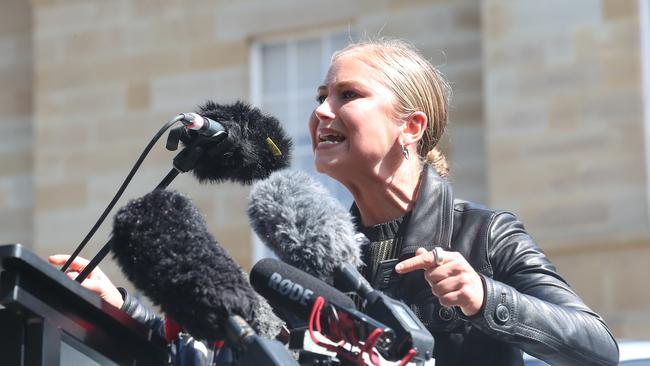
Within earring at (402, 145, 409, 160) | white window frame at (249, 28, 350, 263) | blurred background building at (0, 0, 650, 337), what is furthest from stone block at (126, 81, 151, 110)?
earring at (402, 145, 409, 160)

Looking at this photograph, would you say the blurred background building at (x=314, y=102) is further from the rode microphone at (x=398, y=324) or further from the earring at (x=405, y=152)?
the rode microphone at (x=398, y=324)

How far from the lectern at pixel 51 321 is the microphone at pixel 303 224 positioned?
1.20ft

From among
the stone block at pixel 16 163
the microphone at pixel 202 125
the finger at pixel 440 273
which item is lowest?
the stone block at pixel 16 163

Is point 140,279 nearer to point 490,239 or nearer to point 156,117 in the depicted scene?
point 490,239

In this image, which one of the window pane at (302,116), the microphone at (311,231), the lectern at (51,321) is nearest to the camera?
the lectern at (51,321)

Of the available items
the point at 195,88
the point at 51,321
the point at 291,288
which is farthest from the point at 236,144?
the point at 195,88

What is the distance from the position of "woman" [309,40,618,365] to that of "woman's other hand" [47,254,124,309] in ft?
2.00

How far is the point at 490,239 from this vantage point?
4.32 m

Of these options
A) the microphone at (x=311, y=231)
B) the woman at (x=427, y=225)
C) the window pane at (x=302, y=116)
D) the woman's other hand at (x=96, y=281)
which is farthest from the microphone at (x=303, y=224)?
the window pane at (x=302, y=116)

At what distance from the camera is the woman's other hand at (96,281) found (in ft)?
14.4

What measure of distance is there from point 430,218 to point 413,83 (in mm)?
390

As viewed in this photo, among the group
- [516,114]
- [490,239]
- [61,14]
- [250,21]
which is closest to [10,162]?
[61,14]

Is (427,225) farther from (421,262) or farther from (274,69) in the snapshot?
(274,69)

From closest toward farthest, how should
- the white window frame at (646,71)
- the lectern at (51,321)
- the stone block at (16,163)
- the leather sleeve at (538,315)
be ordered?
the lectern at (51,321), the leather sleeve at (538,315), the white window frame at (646,71), the stone block at (16,163)
